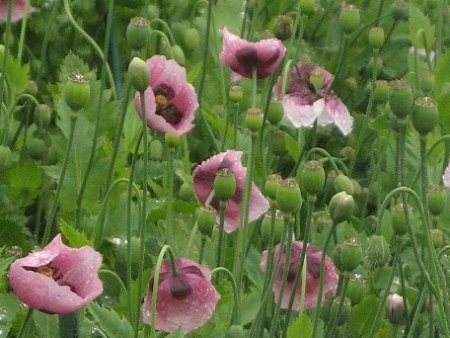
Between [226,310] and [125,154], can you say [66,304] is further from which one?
[125,154]

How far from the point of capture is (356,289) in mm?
1240

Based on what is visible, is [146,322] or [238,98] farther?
[238,98]

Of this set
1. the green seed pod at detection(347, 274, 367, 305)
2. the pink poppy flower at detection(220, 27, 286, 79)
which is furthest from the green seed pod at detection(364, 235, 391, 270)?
the pink poppy flower at detection(220, 27, 286, 79)

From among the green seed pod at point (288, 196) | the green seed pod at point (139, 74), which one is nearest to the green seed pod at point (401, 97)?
the green seed pod at point (288, 196)

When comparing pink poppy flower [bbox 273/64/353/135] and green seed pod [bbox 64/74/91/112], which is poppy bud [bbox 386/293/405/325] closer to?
pink poppy flower [bbox 273/64/353/135]

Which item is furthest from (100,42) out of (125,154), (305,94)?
(305,94)

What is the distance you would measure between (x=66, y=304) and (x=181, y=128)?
0.47m

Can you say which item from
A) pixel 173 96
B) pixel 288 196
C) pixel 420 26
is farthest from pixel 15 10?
pixel 288 196

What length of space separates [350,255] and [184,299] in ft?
0.57

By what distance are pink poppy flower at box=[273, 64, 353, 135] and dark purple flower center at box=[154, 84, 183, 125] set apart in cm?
14

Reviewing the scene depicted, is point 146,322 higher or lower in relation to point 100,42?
higher

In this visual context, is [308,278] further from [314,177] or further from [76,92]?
[76,92]

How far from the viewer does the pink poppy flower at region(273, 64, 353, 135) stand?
1.46 m

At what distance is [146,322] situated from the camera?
1.14 m
